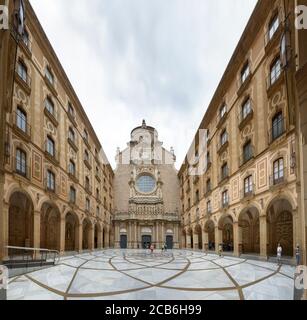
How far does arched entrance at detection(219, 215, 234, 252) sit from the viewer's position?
25.2 meters

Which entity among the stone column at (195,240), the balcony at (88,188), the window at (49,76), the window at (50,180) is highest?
the window at (49,76)

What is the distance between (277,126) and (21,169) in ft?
53.0

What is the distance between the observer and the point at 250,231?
2167 cm

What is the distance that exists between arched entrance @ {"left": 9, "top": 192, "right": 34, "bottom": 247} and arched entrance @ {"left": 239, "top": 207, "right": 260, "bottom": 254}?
16744mm

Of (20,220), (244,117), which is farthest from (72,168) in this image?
(244,117)

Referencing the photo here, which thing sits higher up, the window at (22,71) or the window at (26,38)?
the window at (26,38)

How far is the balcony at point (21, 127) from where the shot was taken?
514 inches

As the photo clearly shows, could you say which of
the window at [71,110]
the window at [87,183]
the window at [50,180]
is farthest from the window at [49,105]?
the window at [87,183]

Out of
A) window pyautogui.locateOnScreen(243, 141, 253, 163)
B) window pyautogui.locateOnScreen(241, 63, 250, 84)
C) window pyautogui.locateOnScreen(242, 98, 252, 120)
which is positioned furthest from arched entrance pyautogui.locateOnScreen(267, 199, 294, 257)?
window pyautogui.locateOnScreen(241, 63, 250, 84)

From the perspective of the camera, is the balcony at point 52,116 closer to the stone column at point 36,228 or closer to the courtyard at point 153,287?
the stone column at point 36,228

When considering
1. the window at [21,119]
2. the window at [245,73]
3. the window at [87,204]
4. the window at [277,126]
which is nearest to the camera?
the window at [21,119]

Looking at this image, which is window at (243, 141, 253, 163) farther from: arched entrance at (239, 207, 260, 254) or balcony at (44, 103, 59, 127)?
balcony at (44, 103, 59, 127)

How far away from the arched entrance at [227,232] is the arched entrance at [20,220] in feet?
59.7

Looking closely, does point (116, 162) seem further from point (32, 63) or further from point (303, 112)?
point (303, 112)
